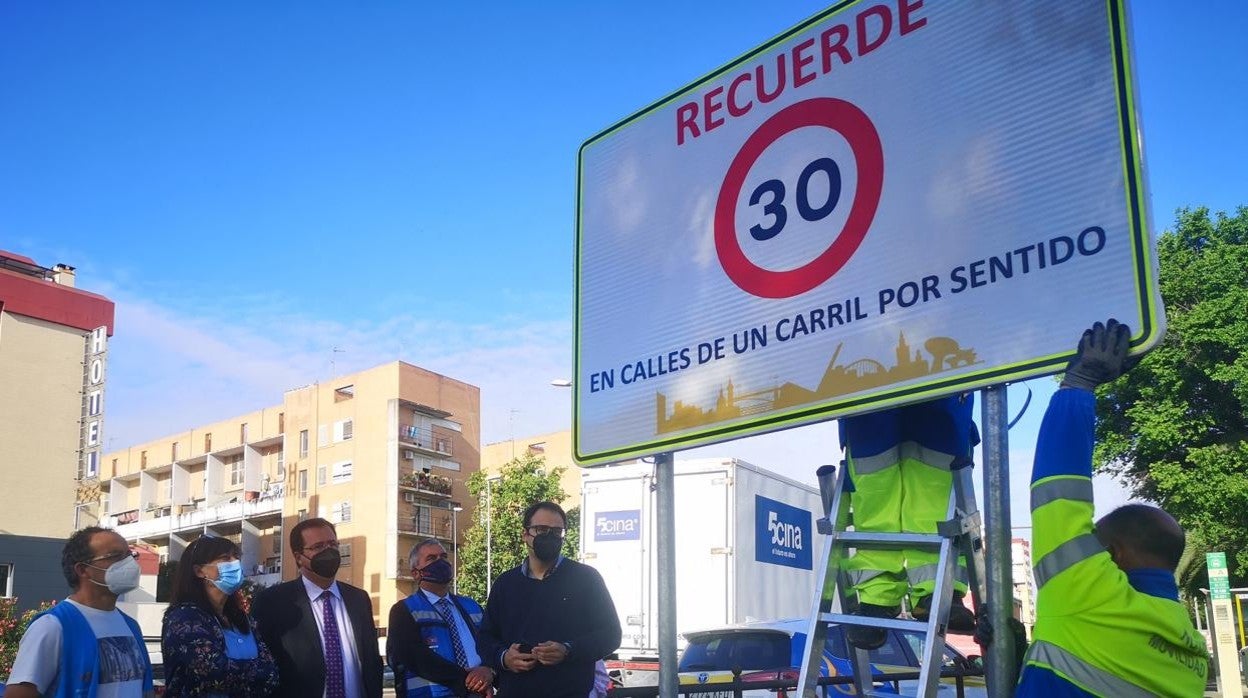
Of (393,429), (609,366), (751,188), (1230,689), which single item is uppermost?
(393,429)

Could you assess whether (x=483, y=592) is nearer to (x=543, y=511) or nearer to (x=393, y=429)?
(x=393, y=429)

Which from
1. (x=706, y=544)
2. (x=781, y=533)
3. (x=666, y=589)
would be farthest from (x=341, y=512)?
(x=666, y=589)

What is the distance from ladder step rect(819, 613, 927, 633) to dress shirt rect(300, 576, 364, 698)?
2.75 metres

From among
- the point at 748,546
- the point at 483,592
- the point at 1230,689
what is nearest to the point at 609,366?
the point at 748,546

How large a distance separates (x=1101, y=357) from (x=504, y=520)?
166 ft

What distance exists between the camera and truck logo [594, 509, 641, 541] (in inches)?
621

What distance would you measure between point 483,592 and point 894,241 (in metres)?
53.1

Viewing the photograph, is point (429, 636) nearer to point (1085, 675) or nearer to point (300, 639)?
point (300, 639)

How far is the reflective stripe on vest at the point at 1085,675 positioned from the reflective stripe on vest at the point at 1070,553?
7.3 inches

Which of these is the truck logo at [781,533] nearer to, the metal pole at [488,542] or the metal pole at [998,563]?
the metal pole at [998,563]

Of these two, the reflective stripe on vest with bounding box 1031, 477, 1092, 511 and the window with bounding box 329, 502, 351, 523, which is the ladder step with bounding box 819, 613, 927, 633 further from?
the window with bounding box 329, 502, 351, 523

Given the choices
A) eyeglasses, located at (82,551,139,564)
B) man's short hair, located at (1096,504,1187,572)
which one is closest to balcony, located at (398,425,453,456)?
eyeglasses, located at (82,551,139,564)

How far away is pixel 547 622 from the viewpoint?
4965 millimetres

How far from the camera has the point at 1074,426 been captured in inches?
107
